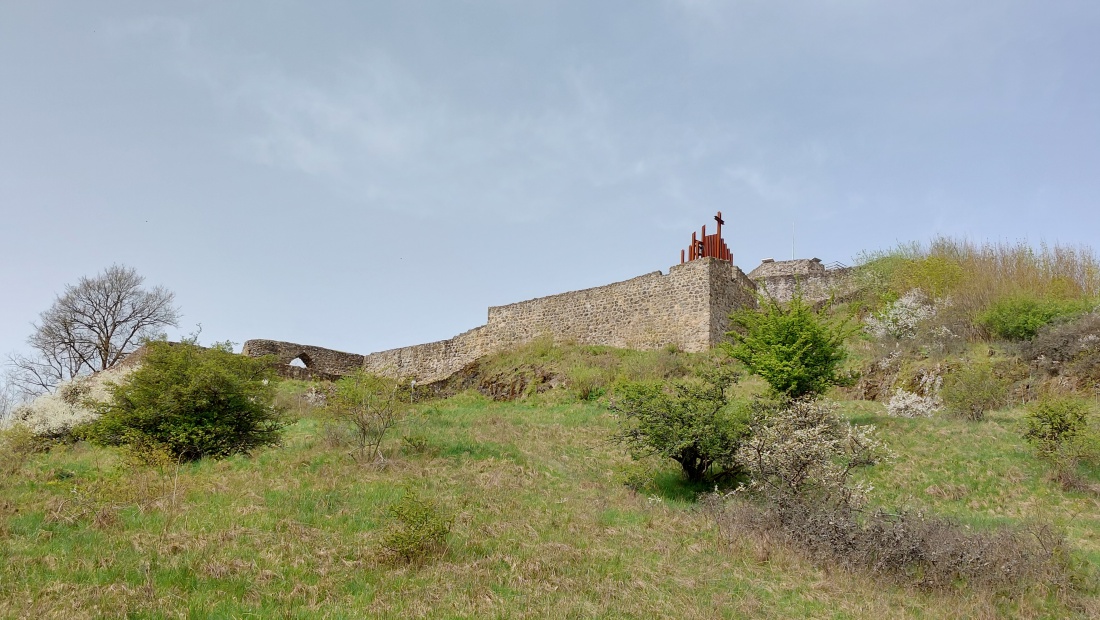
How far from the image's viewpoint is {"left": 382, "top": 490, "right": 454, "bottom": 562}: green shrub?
28.1ft

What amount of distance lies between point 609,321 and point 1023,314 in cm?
1368

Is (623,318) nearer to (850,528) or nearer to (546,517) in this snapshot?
(546,517)

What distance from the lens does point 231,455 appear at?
14000 millimetres

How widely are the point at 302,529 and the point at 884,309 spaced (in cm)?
2170

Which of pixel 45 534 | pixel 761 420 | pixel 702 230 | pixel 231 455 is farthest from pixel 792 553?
pixel 702 230

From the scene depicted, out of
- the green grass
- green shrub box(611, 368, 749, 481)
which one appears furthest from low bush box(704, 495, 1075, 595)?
green shrub box(611, 368, 749, 481)

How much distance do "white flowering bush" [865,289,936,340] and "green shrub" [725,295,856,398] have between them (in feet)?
20.5

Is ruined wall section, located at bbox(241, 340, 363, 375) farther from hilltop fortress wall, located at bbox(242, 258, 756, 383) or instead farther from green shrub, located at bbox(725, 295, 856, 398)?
green shrub, located at bbox(725, 295, 856, 398)

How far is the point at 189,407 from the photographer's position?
14250 millimetres

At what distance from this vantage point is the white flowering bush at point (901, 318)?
2330 cm

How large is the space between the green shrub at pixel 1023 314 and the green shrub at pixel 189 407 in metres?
20.3

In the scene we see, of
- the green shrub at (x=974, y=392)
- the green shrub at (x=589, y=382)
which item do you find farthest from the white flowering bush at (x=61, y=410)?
the green shrub at (x=974, y=392)

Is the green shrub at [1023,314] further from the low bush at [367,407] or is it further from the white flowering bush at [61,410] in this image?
the white flowering bush at [61,410]

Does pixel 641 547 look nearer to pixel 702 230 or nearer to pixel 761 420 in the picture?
pixel 761 420
